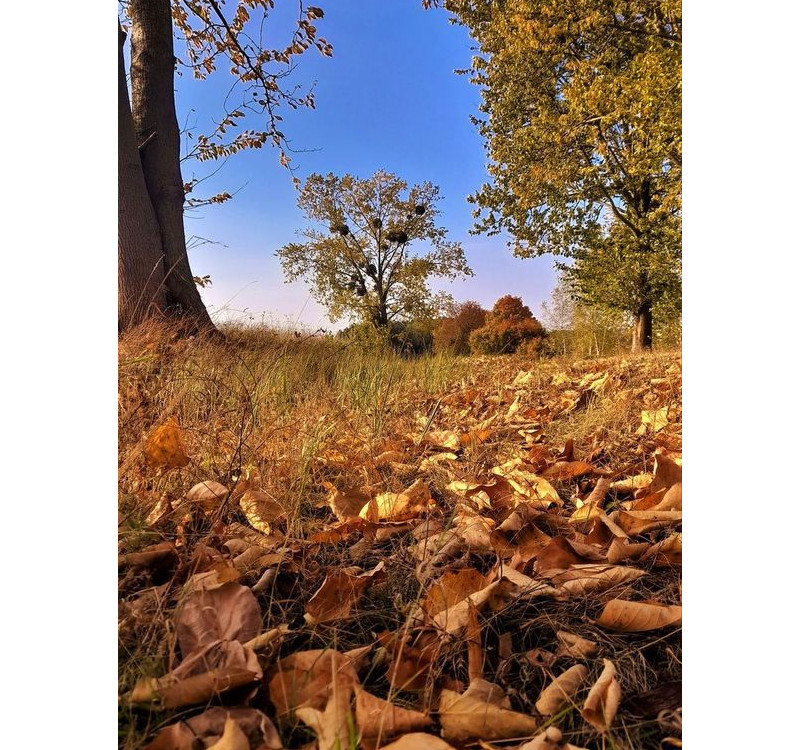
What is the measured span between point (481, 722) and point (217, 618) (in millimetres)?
283

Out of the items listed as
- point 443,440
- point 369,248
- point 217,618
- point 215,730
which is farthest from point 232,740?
point 369,248

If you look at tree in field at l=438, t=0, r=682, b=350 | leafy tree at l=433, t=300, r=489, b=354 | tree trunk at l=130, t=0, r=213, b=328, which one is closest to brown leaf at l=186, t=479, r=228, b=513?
tree in field at l=438, t=0, r=682, b=350

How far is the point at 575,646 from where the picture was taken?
0.54m

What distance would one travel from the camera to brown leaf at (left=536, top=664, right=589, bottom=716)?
0.46m

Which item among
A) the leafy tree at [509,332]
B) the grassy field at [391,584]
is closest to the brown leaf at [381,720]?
the grassy field at [391,584]

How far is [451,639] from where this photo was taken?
531 millimetres

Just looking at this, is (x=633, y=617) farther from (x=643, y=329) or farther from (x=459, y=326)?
(x=459, y=326)

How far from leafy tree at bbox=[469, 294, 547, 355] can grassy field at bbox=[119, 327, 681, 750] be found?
1.17 meters

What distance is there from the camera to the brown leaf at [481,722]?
42cm

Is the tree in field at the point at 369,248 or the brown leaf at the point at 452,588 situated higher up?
the tree in field at the point at 369,248

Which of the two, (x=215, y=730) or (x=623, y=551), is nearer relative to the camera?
(x=215, y=730)

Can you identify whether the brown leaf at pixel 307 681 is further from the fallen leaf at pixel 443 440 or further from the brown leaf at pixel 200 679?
the fallen leaf at pixel 443 440

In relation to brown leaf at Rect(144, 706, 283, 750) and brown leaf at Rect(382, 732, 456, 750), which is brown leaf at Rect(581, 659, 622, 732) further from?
brown leaf at Rect(144, 706, 283, 750)
